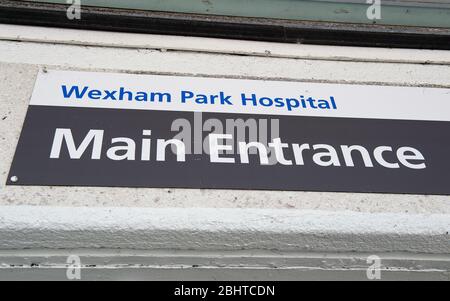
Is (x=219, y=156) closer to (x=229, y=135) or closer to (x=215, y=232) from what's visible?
(x=229, y=135)

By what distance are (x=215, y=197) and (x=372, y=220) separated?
559mm

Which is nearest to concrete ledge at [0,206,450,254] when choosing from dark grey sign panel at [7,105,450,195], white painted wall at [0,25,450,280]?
white painted wall at [0,25,450,280]

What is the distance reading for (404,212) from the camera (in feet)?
4.38

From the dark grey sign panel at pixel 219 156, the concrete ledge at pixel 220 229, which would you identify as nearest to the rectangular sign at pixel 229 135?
the dark grey sign panel at pixel 219 156

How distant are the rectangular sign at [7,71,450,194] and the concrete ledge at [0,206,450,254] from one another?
11 cm

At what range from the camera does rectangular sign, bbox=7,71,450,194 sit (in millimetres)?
1344

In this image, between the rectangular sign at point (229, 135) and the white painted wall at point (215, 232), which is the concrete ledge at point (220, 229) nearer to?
the white painted wall at point (215, 232)

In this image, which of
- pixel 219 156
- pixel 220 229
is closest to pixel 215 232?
pixel 220 229

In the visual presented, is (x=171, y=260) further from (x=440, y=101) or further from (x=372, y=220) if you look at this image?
(x=440, y=101)

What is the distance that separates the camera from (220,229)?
1249 mm

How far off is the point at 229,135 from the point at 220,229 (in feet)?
1.36
